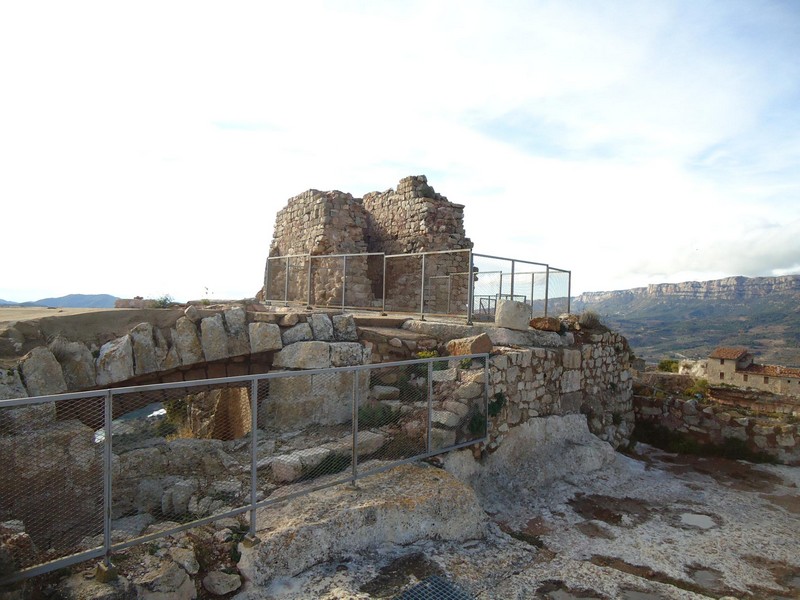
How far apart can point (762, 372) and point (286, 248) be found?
3247cm

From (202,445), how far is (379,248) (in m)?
10.6

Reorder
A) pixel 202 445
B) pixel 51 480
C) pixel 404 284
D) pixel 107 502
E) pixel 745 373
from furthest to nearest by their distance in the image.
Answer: pixel 745 373 < pixel 404 284 < pixel 202 445 < pixel 51 480 < pixel 107 502

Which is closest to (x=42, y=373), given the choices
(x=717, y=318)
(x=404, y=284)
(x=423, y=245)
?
(x=423, y=245)

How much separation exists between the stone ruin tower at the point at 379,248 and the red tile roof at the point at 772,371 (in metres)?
27.0

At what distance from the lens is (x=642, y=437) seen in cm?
1146

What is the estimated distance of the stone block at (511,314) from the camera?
896 cm

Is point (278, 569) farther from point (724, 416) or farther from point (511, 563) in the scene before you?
point (724, 416)

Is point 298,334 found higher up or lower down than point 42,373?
higher up

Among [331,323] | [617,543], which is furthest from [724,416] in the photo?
[331,323]

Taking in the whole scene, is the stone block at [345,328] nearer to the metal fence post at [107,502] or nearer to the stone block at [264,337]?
the stone block at [264,337]

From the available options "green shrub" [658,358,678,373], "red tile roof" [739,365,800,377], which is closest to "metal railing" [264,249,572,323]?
"green shrub" [658,358,678,373]

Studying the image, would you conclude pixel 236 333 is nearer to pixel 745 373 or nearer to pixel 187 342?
pixel 187 342

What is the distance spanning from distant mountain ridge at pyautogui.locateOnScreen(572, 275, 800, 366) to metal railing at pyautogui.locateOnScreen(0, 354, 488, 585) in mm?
56041

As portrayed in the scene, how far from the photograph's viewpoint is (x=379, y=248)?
15969 mm
